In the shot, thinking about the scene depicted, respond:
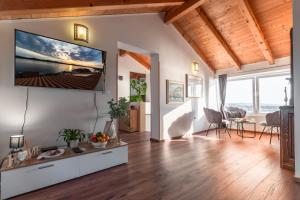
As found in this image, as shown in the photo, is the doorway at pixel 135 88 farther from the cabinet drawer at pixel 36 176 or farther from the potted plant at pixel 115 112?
the cabinet drawer at pixel 36 176

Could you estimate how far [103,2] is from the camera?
9.36ft

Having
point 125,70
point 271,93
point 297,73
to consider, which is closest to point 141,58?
point 125,70

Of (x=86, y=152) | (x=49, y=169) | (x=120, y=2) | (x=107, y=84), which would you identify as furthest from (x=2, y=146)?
(x=120, y=2)

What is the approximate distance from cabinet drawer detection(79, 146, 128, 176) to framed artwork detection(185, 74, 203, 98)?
324 centimetres

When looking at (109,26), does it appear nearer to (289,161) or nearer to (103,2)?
(103,2)

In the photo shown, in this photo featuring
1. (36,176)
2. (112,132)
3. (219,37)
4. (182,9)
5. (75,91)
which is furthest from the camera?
(219,37)

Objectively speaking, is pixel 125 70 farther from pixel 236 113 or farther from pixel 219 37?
pixel 236 113

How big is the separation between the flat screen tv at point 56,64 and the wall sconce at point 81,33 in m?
0.15

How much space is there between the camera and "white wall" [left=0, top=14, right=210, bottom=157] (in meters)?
2.47

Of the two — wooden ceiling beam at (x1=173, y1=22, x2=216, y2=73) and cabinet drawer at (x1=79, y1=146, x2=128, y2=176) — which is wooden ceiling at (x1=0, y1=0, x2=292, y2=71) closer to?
wooden ceiling beam at (x1=173, y1=22, x2=216, y2=73)

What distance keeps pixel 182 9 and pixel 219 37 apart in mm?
1526

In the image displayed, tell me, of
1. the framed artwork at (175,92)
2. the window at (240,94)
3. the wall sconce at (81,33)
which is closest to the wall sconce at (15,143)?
the wall sconce at (81,33)

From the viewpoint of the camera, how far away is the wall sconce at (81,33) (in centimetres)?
311

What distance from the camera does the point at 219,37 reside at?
16.5ft
